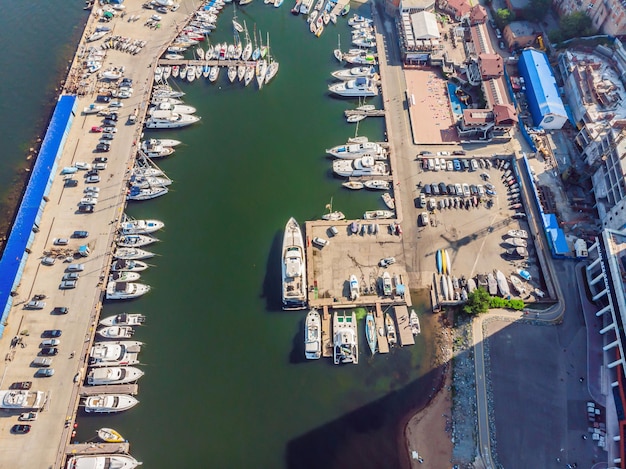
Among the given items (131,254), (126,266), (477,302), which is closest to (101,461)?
(126,266)

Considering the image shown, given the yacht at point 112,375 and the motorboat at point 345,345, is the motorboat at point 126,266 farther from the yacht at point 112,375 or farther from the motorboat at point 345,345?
the motorboat at point 345,345

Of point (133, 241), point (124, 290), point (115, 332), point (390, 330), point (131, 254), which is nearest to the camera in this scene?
point (115, 332)

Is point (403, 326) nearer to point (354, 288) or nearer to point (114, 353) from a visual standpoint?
point (354, 288)

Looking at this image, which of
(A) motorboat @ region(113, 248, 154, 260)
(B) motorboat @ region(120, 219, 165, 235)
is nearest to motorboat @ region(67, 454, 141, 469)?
(A) motorboat @ region(113, 248, 154, 260)

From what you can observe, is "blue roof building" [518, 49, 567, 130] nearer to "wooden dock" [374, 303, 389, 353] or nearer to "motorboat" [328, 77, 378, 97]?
"motorboat" [328, 77, 378, 97]

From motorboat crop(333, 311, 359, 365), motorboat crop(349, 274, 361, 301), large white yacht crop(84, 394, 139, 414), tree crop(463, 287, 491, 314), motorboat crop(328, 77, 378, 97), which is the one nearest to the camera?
large white yacht crop(84, 394, 139, 414)

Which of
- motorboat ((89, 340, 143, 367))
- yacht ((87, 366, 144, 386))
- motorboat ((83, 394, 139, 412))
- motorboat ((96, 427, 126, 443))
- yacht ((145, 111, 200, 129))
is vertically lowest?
motorboat ((96, 427, 126, 443))
